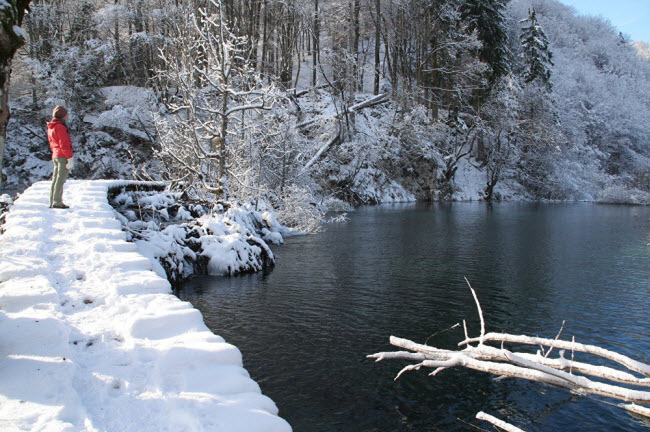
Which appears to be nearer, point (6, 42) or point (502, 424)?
point (502, 424)

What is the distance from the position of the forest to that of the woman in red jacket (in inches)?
470

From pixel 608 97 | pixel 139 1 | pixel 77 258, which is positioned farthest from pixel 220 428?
pixel 608 97

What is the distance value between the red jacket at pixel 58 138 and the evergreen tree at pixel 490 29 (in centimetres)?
4095

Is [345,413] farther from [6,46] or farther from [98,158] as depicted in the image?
[98,158]

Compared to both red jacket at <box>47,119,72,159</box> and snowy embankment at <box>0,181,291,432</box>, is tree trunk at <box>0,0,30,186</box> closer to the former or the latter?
snowy embankment at <box>0,181,291,432</box>

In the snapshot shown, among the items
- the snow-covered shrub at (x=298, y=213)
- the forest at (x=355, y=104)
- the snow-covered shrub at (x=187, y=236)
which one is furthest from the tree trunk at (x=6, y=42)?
the forest at (x=355, y=104)

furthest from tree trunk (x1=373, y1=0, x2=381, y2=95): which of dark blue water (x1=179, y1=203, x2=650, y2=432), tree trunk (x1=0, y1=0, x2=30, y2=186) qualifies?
tree trunk (x1=0, y1=0, x2=30, y2=186)

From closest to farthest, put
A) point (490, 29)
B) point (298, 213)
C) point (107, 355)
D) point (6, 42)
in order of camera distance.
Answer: point (6, 42) < point (107, 355) < point (298, 213) < point (490, 29)

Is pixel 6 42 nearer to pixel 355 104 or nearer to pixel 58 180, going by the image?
pixel 58 180

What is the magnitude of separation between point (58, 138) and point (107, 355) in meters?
6.69

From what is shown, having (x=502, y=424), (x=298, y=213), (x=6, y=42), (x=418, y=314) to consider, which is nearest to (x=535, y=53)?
(x=298, y=213)

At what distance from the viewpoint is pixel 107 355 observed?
3949 mm

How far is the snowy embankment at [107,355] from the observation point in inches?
122

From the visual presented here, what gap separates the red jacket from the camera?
8.69 metres
